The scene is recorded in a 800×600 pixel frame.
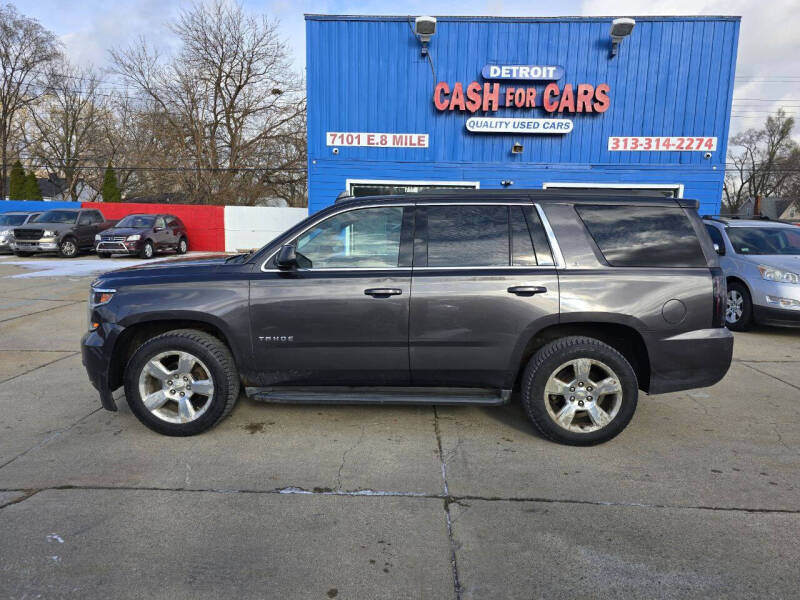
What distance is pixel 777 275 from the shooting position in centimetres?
712

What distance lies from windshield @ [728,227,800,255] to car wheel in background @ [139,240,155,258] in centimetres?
1797

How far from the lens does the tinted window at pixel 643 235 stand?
3695 mm

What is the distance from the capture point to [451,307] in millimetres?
3619

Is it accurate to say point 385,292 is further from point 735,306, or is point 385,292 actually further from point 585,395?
point 735,306

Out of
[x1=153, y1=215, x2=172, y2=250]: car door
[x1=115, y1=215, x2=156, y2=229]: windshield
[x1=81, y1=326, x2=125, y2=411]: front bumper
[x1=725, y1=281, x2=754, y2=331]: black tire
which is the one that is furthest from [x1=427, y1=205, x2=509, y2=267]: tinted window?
[x1=115, y1=215, x2=156, y2=229]: windshield

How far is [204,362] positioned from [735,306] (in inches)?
300

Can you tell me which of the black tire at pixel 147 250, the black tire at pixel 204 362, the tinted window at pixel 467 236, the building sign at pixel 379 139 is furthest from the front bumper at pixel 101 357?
the black tire at pixel 147 250

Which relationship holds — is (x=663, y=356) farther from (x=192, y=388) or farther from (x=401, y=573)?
(x=192, y=388)

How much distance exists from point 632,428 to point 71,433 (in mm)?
4402

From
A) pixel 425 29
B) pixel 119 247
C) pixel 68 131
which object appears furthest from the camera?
pixel 68 131

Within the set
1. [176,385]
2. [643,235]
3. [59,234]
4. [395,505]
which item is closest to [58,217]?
[59,234]

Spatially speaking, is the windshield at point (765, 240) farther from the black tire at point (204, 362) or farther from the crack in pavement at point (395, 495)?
the black tire at point (204, 362)

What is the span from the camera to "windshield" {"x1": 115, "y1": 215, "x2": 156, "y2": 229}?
19003mm

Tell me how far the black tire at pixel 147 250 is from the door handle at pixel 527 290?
59.4 ft
